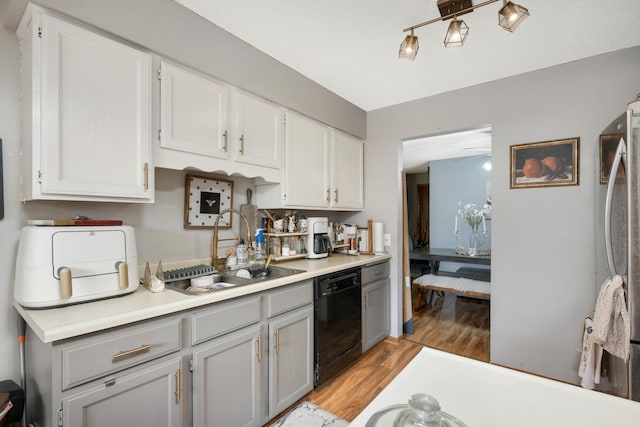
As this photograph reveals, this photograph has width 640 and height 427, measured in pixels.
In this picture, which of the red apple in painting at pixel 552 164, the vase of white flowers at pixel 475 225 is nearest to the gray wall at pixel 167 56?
the red apple in painting at pixel 552 164

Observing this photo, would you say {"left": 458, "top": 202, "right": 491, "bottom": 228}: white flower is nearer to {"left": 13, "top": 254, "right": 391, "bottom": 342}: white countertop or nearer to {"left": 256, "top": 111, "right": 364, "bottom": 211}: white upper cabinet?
{"left": 256, "top": 111, "right": 364, "bottom": 211}: white upper cabinet

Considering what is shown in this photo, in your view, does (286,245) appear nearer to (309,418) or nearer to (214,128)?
(214,128)

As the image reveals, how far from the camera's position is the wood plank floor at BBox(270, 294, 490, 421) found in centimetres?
206

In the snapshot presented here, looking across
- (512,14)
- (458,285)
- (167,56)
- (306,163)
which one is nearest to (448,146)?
(458,285)

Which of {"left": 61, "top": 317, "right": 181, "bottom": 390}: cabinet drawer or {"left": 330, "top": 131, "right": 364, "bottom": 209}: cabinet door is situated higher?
{"left": 330, "top": 131, "right": 364, "bottom": 209}: cabinet door

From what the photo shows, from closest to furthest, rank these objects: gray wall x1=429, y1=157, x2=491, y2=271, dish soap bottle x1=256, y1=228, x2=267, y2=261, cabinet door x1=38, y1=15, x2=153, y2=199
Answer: cabinet door x1=38, y1=15, x2=153, y2=199
dish soap bottle x1=256, y1=228, x2=267, y2=261
gray wall x1=429, y1=157, x2=491, y2=271

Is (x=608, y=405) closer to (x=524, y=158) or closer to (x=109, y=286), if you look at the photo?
(x=109, y=286)

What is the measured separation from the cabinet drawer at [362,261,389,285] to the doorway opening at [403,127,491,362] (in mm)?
455

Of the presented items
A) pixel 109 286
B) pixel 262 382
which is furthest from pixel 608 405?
pixel 109 286

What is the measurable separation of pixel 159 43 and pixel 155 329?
142 centimetres

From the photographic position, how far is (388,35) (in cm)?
188

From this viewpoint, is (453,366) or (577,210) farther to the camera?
(577,210)

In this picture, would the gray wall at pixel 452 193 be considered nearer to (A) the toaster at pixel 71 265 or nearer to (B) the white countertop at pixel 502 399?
(B) the white countertop at pixel 502 399

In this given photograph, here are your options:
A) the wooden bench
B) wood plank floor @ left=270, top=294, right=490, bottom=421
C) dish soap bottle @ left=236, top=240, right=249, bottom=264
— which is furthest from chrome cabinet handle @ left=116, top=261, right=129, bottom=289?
the wooden bench
